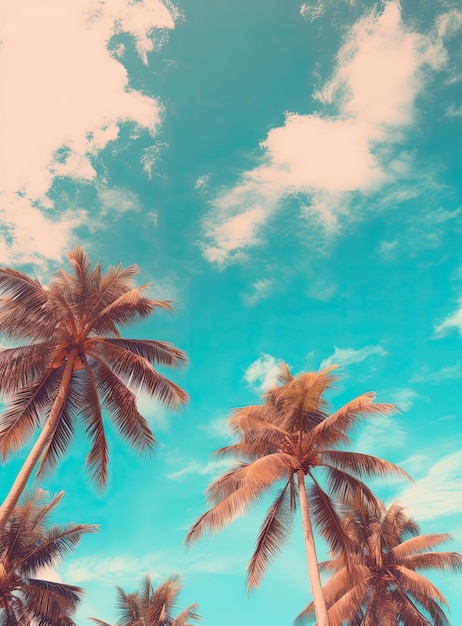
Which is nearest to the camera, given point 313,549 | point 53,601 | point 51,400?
point 313,549

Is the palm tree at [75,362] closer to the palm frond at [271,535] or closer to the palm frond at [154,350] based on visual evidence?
the palm frond at [154,350]

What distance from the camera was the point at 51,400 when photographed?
631 inches

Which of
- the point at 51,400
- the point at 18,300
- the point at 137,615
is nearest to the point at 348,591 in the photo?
the point at 137,615

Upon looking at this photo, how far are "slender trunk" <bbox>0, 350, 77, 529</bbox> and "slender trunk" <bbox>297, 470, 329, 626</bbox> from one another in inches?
335

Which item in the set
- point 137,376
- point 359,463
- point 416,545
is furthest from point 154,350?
point 416,545

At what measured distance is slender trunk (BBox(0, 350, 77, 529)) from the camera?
12672 millimetres

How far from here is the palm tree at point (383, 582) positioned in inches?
807

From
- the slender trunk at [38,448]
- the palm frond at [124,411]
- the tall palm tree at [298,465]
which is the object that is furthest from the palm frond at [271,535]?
the slender trunk at [38,448]

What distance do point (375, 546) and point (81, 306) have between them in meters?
17.5

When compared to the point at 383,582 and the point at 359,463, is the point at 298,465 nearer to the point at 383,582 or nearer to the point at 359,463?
→ the point at 359,463

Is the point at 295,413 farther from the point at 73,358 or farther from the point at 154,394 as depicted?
the point at 73,358

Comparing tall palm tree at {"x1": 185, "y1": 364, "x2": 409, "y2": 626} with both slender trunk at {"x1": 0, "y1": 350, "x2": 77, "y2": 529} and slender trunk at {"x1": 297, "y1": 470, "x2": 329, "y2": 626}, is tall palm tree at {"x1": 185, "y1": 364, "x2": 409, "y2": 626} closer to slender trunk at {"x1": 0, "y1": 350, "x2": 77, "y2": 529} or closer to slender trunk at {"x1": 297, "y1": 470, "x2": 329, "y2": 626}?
slender trunk at {"x1": 297, "y1": 470, "x2": 329, "y2": 626}

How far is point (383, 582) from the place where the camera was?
21.8m

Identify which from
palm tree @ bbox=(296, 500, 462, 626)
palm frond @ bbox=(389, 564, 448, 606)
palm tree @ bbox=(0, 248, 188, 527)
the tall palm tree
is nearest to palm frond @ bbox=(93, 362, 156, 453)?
palm tree @ bbox=(0, 248, 188, 527)
